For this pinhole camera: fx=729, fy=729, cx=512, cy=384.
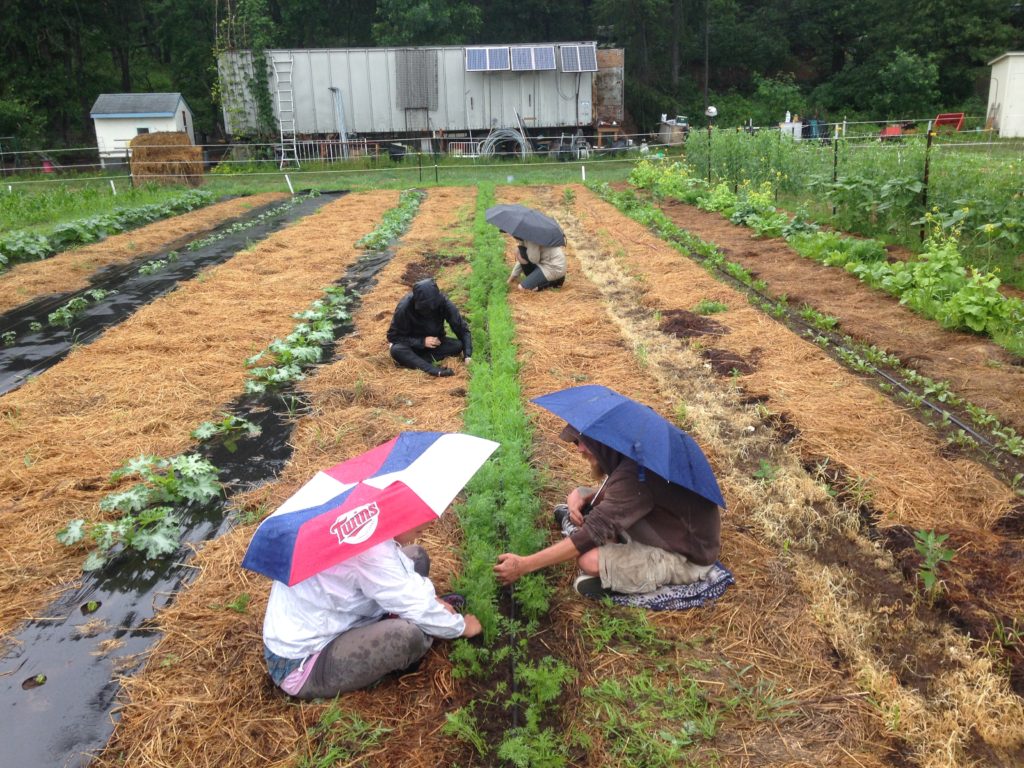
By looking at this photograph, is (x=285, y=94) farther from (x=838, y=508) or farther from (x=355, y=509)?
(x=355, y=509)

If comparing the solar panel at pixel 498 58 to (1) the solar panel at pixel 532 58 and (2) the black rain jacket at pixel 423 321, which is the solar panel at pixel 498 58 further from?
(2) the black rain jacket at pixel 423 321

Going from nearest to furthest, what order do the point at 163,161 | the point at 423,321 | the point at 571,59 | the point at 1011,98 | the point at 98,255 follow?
the point at 423,321 → the point at 98,255 → the point at 163,161 → the point at 1011,98 → the point at 571,59

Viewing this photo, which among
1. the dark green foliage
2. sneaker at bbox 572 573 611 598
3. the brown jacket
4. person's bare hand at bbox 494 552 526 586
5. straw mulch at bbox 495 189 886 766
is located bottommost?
straw mulch at bbox 495 189 886 766

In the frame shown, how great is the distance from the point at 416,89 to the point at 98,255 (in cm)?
2197

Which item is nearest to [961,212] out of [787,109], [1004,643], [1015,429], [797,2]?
[1015,429]

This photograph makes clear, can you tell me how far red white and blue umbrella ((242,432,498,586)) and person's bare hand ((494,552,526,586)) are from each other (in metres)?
0.83

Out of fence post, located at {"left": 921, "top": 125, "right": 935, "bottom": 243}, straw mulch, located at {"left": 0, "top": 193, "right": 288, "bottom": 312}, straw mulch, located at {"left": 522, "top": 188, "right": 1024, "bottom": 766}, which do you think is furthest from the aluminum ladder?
straw mulch, located at {"left": 522, "top": 188, "right": 1024, "bottom": 766}

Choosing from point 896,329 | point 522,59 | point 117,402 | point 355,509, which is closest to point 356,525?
point 355,509

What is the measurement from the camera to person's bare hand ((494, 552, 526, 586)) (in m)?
3.70

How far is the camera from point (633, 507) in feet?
11.6

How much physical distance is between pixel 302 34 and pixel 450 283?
44.7 metres

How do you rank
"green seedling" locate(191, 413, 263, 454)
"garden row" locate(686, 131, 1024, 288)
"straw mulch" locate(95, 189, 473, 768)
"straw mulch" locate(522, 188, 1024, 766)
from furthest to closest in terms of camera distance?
"garden row" locate(686, 131, 1024, 288)
"green seedling" locate(191, 413, 263, 454)
"straw mulch" locate(522, 188, 1024, 766)
"straw mulch" locate(95, 189, 473, 768)

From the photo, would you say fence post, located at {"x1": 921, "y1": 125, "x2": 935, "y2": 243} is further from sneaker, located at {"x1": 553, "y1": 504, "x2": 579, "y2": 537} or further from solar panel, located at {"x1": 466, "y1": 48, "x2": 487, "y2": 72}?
solar panel, located at {"x1": 466, "y1": 48, "x2": 487, "y2": 72}

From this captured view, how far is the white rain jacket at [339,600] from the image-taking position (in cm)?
298
